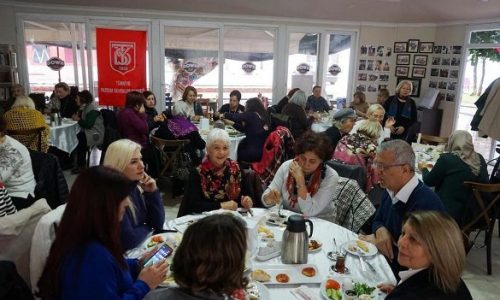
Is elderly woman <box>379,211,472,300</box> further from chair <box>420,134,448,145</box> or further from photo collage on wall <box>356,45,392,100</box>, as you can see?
photo collage on wall <box>356,45,392,100</box>

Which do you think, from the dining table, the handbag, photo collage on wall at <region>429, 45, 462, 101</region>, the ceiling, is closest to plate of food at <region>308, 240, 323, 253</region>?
the dining table

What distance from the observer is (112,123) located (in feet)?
18.0

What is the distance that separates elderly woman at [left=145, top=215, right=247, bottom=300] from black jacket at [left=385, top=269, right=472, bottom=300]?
68cm

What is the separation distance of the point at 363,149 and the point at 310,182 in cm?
147

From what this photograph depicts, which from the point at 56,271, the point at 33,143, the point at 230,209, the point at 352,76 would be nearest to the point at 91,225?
the point at 56,271

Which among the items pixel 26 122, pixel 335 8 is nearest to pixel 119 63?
pixel 26 122

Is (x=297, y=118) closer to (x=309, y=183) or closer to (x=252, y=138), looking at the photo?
(x=252, y=138)

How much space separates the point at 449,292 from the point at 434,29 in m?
7.71

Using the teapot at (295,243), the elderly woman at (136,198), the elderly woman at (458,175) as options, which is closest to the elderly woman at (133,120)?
the elderly woman at (136,198)

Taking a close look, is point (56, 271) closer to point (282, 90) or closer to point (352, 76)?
point (282, 90)

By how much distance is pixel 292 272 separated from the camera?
5.82 feet

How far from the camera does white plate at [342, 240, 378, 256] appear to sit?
1967 mm

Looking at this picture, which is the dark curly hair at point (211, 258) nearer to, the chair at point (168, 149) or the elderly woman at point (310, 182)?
the elderly woman at point (310, 182)

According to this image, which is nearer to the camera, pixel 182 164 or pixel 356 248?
pixel 356 248
